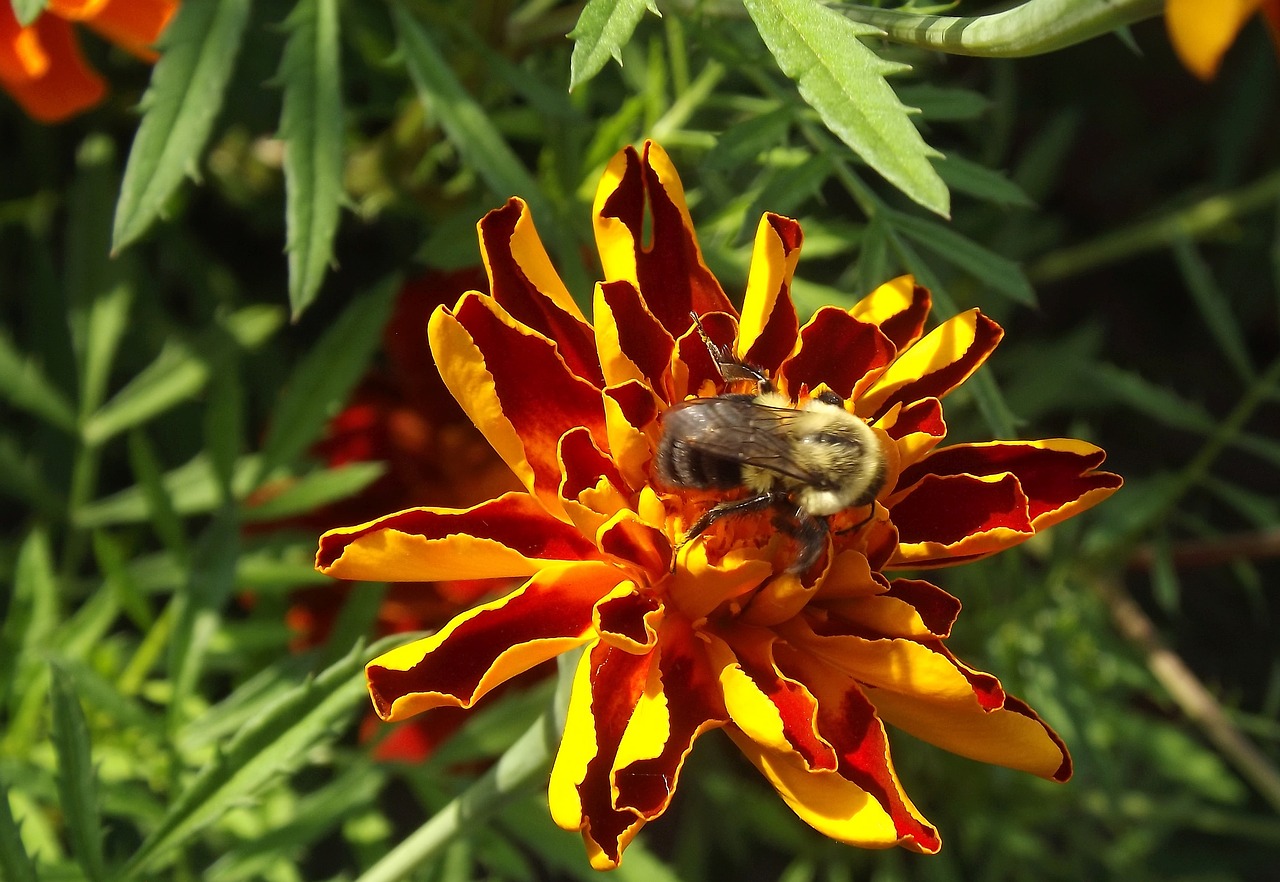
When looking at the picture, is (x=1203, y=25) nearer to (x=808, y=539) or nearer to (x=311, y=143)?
(x=808, y=539)

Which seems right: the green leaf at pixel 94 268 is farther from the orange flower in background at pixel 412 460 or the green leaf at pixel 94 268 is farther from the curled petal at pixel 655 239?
the curled petal at pixel 655 239

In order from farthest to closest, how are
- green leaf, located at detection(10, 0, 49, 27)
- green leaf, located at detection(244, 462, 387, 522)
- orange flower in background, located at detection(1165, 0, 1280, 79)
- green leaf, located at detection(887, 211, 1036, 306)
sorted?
green leaf, located at detection(244, 462, 387, 522)
green leaf, located at detection(887, 211, 1036, 306)
green leaf, located at detection(10, 0, 49, 27)
orange flower in background, located at detection(1165, 0, 1280, 79)

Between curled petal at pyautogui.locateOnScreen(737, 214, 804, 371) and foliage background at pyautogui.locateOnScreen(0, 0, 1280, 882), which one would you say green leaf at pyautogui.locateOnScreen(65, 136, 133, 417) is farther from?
curled petal at pyautogui.locateOnScreen(737, 214, 804, 371)

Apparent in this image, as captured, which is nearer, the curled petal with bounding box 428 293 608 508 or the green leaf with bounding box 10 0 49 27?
the curled petal with bounding box 428 293 608 508

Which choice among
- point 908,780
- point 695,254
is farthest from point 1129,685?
point 695,254

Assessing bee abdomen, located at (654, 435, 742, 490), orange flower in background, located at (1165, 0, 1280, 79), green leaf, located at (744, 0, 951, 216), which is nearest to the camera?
orange flower in background, located at (1165, 0, 1280, 79)

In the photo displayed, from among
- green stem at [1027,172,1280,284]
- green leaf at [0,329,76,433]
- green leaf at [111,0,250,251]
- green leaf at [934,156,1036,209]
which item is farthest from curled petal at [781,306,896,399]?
green stem at [1027,172,1280,284]

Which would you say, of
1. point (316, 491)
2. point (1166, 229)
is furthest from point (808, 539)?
point (1166, 229)
